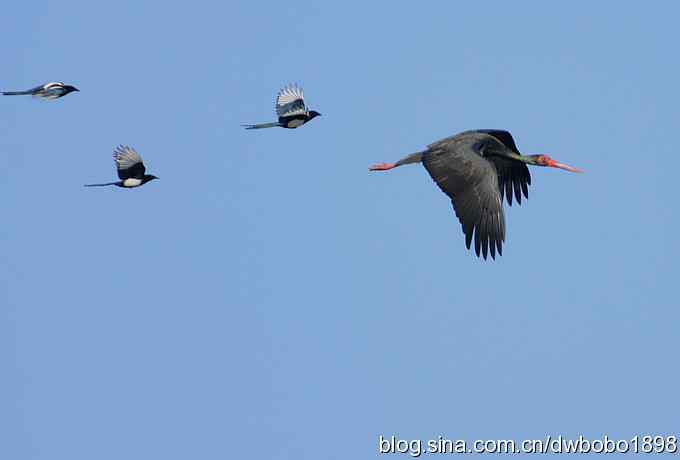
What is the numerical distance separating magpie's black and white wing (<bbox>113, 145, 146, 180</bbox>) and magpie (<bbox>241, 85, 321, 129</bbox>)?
2.99 meters

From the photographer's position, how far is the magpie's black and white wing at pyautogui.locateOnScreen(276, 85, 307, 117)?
90.5 feet

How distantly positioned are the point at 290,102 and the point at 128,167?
3.66 m

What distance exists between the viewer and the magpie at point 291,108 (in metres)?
27.6

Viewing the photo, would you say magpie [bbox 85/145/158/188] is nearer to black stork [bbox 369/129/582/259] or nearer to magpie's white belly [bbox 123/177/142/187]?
magpie's white belly [bbox 123/177/142/187]

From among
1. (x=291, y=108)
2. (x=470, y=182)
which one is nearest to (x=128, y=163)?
(x=291, y=108)

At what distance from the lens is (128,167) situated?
2630cm

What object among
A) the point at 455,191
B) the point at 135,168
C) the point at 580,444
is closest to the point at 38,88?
the point at 135,168

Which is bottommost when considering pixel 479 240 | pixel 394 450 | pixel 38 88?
pixel 394 450

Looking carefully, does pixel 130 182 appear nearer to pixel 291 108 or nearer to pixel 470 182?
pixel 291 108

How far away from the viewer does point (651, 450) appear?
22109 millimetres

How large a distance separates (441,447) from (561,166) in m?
7.78

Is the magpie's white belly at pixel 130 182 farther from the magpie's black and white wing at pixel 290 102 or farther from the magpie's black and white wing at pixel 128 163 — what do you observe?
the magpie's black and white wing at pixel 290 102

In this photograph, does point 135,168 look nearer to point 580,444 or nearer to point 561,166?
point 561,166

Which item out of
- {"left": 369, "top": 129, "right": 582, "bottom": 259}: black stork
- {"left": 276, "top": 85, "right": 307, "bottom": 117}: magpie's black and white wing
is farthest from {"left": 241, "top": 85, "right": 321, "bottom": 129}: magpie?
{"left": 369, "top": 129, "right": 582, "bottom": 259}: black stork
